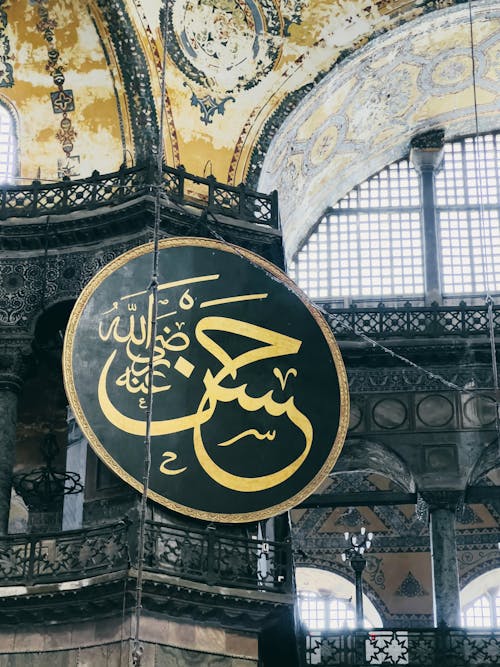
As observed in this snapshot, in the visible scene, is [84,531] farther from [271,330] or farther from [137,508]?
[271,330]

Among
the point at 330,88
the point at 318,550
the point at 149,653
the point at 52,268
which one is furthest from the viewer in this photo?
the point at 318,550

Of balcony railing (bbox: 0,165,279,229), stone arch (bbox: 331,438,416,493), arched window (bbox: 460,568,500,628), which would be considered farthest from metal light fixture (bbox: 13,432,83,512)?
arched window (bbox: 460,568,500,628)

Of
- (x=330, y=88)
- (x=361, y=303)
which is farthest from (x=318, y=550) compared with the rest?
(x=330, y=88)

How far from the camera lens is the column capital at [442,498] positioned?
1773 cm

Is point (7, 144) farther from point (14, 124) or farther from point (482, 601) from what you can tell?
point (482, 601)

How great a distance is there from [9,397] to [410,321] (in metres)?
5.25

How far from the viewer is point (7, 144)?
59.2ft

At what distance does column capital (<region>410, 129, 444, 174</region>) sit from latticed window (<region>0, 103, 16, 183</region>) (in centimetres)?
555

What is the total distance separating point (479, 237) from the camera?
67.2 ft

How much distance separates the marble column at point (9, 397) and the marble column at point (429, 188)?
620cm

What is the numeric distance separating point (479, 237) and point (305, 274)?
2.34 meters

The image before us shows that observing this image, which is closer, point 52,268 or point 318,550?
point 52,268

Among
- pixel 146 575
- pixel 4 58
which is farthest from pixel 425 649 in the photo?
pixel 4 58

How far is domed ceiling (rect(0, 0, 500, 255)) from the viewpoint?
686 inches
